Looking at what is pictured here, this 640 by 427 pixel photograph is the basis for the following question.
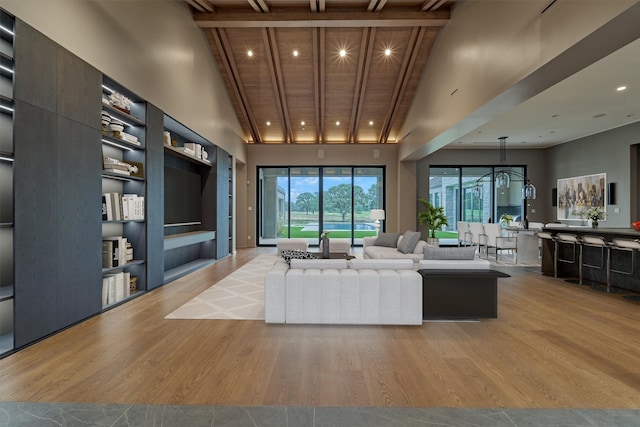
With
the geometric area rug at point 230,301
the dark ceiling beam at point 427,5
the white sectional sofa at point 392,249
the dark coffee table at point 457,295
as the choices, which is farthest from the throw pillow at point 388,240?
the dark ceiling beam at point 427,5

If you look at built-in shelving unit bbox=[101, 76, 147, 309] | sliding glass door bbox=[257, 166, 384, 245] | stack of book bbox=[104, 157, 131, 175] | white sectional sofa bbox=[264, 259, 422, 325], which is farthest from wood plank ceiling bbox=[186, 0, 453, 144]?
white sectional sofa bbox=[264, 259, 422, 325]

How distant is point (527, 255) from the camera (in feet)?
25.9

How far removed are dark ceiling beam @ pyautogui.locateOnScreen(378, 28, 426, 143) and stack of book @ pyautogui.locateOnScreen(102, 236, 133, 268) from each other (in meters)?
7.21

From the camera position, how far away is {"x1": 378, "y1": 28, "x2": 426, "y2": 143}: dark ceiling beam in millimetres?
7133

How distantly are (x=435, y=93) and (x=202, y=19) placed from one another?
532cm

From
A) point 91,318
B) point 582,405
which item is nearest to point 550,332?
point 582,405

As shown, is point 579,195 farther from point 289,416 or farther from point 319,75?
point 289,416

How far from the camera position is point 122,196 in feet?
14.2

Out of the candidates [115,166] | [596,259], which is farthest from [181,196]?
[596,259]

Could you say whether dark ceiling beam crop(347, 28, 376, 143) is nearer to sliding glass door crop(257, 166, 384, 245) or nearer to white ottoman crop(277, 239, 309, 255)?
sliding glass door crop(257, 166, 384, 245)

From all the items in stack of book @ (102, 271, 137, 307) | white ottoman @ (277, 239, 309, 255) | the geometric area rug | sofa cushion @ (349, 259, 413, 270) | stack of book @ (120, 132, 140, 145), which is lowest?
the geometric area rug

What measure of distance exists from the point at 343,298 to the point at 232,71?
23.2 feet

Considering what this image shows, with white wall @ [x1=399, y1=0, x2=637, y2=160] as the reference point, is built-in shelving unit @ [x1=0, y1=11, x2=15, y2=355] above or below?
below

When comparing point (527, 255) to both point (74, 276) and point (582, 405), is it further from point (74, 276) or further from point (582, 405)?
point (74, 276)
